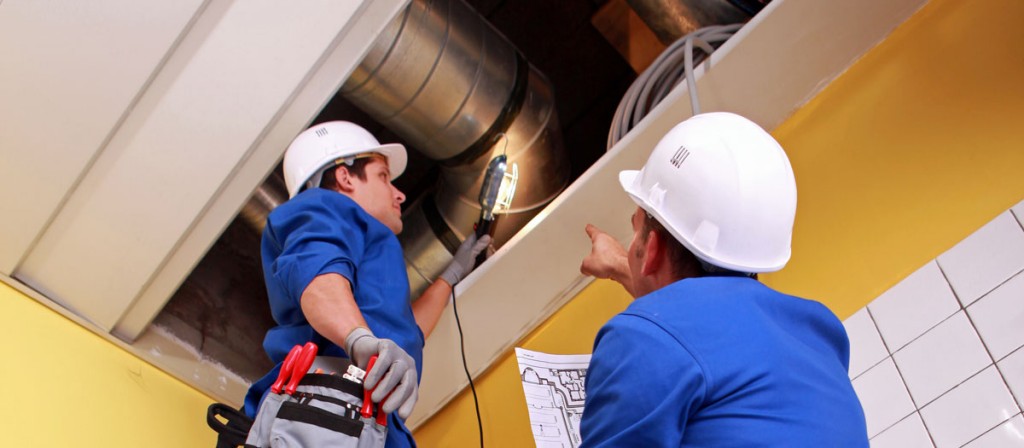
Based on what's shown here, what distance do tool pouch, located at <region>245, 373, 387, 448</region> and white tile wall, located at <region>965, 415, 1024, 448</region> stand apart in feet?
3.14

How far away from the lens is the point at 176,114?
6.29 feet

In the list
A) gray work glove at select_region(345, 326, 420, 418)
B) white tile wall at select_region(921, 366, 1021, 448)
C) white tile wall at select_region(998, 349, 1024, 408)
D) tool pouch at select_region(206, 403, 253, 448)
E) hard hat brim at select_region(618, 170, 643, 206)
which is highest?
white tile wall at select_region(998, 349, 1024, 408)

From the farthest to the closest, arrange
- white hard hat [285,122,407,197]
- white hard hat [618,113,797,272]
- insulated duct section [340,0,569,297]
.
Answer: insulated duct section [340,0,569,297], white hard hat [285,122,407,197], white hard hat [618,113,797,272]

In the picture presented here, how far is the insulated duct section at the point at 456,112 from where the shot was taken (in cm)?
235

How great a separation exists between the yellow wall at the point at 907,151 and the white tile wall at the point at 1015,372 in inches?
9.3

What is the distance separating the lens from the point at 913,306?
1.59m

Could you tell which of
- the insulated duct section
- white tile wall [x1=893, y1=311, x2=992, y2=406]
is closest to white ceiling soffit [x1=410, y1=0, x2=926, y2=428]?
the insulated duct section

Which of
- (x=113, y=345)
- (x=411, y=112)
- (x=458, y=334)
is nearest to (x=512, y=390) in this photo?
(x=458, y=334)

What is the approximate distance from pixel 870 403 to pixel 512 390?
0.84 meters

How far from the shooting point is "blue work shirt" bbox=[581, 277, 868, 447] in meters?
1.07

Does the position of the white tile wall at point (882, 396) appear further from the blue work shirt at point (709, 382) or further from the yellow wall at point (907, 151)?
the blue work shirt at point (709, 382)

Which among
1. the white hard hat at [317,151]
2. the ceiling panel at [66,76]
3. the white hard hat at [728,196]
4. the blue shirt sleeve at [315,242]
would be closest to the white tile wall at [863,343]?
the white hard hat at [728,196]

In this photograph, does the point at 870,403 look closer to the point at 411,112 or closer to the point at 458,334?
the point at 458,334

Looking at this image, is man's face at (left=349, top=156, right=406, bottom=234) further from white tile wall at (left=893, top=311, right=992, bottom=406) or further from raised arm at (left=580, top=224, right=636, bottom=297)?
white tile wall at (left=893, top=311, right=992, bottom=406)
